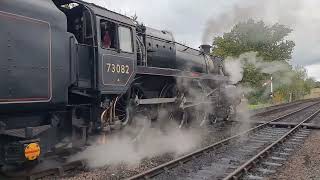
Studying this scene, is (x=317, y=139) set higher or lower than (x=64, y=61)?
lower

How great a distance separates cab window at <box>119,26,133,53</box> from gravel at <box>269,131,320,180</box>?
412cm

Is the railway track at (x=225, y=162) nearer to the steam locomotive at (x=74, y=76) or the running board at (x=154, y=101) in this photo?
the steam locomotive at (x=74, y=76)

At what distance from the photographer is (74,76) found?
7004 mm

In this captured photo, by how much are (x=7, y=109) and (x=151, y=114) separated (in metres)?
4.98

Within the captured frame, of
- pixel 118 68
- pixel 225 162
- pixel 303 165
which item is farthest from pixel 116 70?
pixel 303 165

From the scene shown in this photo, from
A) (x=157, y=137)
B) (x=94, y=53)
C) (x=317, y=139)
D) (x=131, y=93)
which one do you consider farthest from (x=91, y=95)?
(x=317, y=139)

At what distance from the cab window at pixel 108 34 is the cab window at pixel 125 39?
178 millimetres

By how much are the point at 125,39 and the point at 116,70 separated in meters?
0.87

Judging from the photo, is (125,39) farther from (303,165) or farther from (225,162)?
(303,165)

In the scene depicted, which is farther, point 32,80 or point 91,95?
point 91,95

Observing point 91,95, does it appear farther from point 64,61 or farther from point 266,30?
point 266,30

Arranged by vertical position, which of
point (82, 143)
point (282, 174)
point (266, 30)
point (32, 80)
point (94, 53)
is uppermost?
point (266, 30)

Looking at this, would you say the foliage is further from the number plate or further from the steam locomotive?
the number plate

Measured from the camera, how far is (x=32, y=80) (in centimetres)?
584
